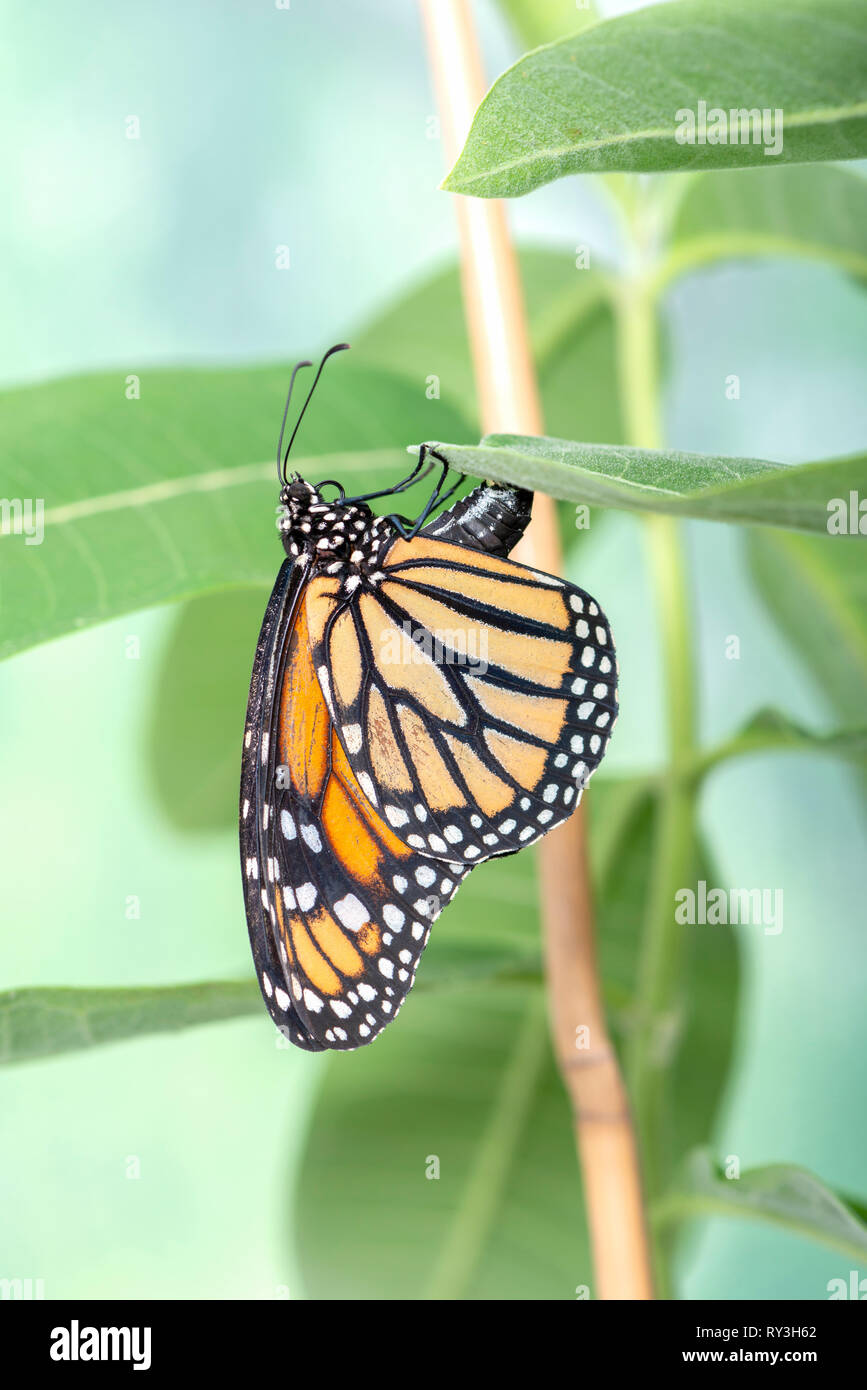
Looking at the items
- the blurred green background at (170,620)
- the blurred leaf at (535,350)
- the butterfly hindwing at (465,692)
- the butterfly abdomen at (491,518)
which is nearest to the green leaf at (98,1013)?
the butterfly hindwing at (465,692)

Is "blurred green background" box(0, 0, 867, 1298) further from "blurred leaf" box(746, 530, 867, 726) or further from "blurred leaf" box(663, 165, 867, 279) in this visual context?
"blurred leaf" box(663, 165, 867, 279)

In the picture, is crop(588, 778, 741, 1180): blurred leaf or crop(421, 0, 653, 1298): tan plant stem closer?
crop(421, 0, 653, 1298): tan plant stem

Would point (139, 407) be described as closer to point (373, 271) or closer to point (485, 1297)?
point (485, 1297)

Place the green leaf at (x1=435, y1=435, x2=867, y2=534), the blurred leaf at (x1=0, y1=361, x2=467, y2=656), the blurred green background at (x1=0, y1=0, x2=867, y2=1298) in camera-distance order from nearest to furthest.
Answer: the green leaf at (x1=435, y1=435, x2=867, y2=534) → the blurred leaf at (x1=0, y1=361, x2=467, y2=656) → the blurred green background at (x1=0, y1=0, x2=867, y2=1298)

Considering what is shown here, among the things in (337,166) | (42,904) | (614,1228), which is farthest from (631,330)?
(42,904)

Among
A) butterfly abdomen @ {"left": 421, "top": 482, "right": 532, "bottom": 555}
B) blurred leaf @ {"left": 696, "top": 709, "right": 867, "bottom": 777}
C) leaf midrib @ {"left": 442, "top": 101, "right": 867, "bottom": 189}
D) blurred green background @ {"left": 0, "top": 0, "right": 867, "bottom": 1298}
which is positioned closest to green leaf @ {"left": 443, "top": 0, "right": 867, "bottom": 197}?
leaf midrib @ {"left": 442, "top": 101, "right": 867, "bottom": 189}
